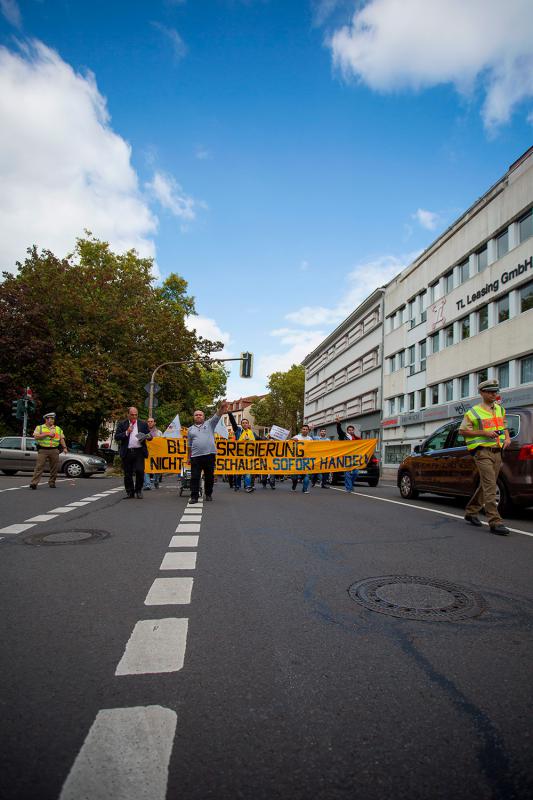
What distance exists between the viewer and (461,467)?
1076cm

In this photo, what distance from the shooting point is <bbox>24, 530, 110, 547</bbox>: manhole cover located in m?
6.44

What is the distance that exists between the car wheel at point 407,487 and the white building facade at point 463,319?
1518cm

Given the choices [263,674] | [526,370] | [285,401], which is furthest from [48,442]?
[285,401]

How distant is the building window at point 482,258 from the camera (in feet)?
104

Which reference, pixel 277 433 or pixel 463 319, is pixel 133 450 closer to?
pixel 277 433

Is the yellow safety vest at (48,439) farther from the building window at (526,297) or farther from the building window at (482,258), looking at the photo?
the building window at (482,258)

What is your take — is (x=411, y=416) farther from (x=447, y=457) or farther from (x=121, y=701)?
(x=121, y=701)

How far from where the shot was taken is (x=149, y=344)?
3519 centimetres

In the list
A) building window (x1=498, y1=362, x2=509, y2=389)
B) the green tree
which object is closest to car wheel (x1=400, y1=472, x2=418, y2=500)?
building window (x1=498, y1=362, x2=509, y2=389)

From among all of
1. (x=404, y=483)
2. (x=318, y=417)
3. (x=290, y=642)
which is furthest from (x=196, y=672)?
(x=318, y=417)

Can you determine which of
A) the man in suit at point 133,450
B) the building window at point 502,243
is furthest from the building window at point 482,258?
the man in suit at point 133,450

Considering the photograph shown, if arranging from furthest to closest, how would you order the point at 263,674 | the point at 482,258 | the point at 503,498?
the point at 482,258
the point at 503,498
the point at 263,674

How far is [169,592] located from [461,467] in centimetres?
781

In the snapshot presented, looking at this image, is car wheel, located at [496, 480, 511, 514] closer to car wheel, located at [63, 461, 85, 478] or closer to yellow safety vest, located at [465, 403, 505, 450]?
yellow safety vest, located at [465, 403, 505, 450]
